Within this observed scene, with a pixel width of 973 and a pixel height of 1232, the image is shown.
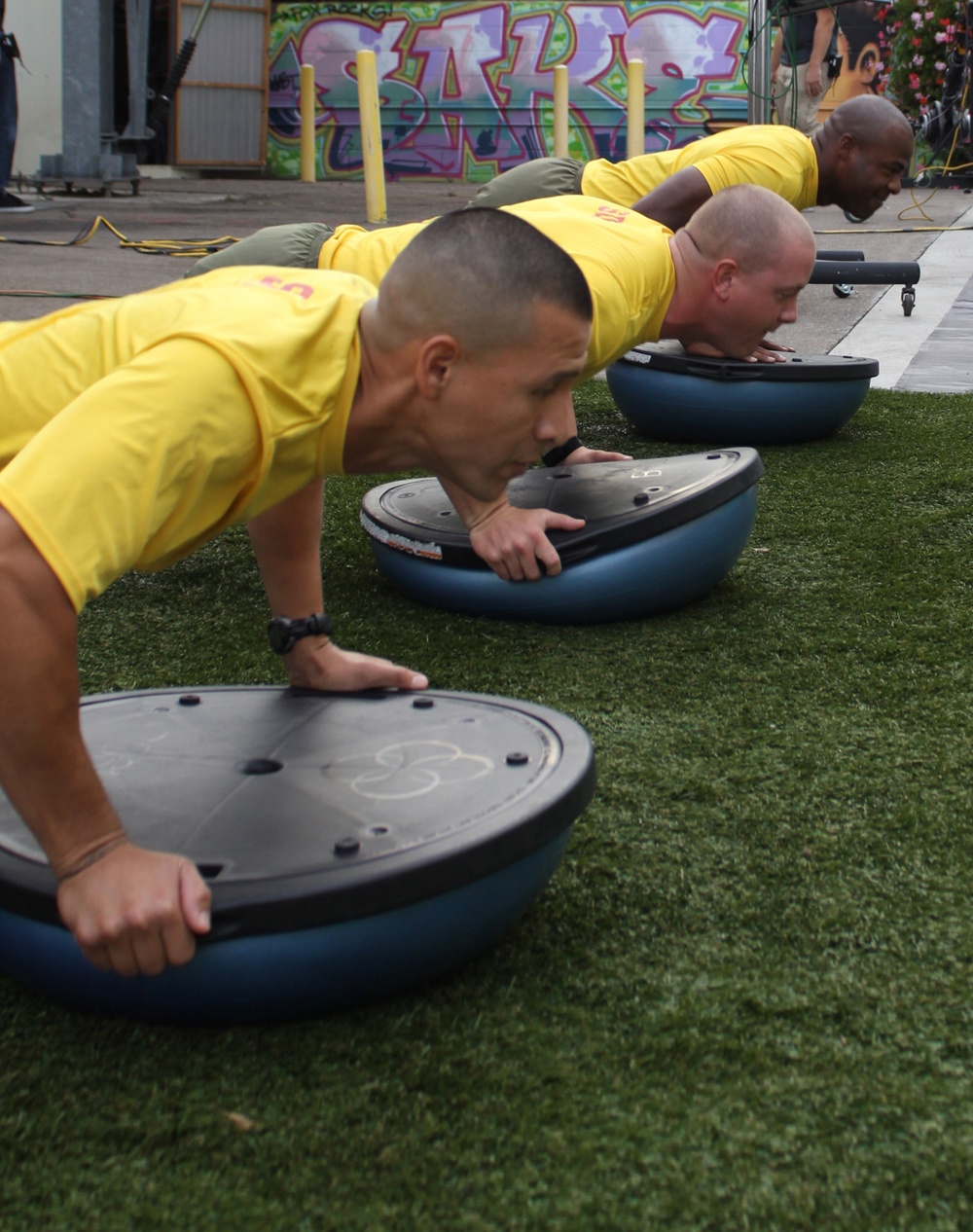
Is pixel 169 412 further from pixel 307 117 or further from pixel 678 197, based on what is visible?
pixel 307 117

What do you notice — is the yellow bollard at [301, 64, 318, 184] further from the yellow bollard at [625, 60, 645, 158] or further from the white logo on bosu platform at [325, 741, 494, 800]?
the white logo on bosu platform at [325, 741, 494, 800]

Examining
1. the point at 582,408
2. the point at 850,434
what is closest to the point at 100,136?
the point at 582,408

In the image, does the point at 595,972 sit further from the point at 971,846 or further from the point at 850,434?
the point at 850,434

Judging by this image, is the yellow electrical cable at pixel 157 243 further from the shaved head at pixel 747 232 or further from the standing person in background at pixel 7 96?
the shaved head at pixel 747 232

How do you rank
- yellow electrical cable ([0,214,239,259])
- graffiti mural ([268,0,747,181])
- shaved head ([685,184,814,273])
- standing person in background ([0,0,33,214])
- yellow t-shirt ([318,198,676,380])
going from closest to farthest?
yellow t-shirt ([318,198,676,380])
shaved head ([685,184,814,273])
yellow electrical cable ([0,214,239,259])
standing person in background ([0,0,33,214])
graffiti mural ([268,0,747,181])

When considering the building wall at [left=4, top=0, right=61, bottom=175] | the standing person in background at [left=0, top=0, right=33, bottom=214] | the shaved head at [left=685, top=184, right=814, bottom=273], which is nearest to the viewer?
the shaved head at [left=685, top=184, right=814, bottom=273]

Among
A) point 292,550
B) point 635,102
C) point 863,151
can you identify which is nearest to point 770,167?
point 863,151

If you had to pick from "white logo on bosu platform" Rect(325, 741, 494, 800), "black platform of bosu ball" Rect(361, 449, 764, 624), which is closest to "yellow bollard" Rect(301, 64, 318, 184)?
"black platform of bosu ball" Rect(361, 449, 764, 624)

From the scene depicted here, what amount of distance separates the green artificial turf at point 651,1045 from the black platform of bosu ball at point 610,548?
0.31m

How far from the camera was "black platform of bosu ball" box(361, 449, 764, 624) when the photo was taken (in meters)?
2.46

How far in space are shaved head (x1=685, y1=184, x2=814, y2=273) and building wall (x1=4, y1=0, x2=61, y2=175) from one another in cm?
1153

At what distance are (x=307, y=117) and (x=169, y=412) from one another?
12749mm

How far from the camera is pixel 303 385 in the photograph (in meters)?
1.42

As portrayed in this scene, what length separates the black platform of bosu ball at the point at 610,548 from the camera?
246cm
